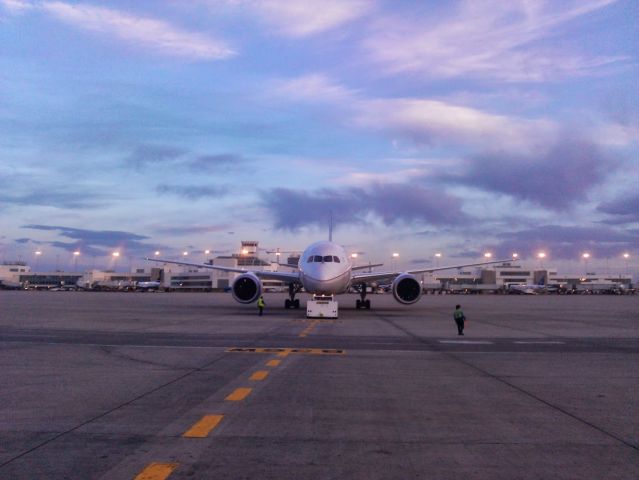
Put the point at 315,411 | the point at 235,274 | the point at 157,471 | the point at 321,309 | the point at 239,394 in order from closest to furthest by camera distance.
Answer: the point at 157,471 < the point at 315,411 < the point at 239,394 < the point at 321,309 < the point at 235,274

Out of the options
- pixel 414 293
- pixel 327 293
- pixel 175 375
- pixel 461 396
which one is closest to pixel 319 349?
pixel 175 375

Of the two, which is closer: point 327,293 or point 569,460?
point 569,460

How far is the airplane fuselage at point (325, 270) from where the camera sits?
104 ft

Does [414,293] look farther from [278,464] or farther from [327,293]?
[278,464]

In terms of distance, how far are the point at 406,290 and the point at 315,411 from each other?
27.4 meters

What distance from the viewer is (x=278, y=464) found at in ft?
19.4

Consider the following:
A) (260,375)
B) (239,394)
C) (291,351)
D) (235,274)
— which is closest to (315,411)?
(239,394)

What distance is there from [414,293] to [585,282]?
163054mm

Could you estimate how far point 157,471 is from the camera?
5629 millimetres

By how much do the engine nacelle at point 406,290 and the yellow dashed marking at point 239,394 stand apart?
25730 mm

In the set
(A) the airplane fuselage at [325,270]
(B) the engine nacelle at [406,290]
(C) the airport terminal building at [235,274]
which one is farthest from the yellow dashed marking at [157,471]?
(C) the airport terminal building at [235,274]

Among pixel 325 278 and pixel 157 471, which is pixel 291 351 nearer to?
pixel 157 471

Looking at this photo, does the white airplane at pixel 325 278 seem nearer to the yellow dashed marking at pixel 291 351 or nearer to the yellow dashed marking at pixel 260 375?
the yellow dashed marking at pixel 291 351

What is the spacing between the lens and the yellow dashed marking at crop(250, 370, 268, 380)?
444 inches
